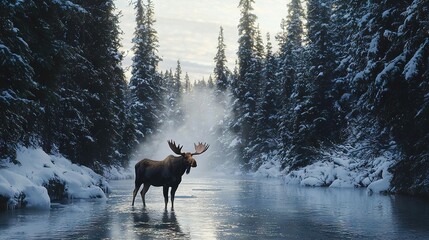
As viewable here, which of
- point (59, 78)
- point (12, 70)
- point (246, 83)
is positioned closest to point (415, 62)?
point (12, 70)

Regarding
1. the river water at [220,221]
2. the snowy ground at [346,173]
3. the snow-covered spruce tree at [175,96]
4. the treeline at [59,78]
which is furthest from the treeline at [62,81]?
the snow-covered spruce tree at [175,96]

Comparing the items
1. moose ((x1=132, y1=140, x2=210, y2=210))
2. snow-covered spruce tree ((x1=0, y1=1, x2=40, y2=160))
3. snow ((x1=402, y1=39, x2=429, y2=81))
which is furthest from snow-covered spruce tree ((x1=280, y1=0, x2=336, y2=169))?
snow-covered spruce tree ((x1=0, y1=1, x2=40, y2=160))

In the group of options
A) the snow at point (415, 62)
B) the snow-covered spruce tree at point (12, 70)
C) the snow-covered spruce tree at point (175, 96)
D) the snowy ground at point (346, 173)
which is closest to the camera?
the snow-covered spruce tree at point (12, 70)

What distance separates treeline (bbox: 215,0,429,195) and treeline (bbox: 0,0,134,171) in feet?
36.2

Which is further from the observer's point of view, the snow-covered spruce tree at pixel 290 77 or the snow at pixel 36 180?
the snow-covered spruce tree at pixel 290 77

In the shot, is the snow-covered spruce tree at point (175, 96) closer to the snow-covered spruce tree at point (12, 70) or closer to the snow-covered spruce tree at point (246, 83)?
the snow-covered spruce tree at point (246, 83)

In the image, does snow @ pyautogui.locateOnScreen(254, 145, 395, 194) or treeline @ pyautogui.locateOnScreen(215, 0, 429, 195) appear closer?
treeline @ pyautogui.locateOnScreen(215, 0, 429, 195)

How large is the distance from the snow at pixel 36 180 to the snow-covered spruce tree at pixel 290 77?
76.1 feet

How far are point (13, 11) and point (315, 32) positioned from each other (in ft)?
106

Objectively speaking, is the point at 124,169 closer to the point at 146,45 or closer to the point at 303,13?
the point at 146,45

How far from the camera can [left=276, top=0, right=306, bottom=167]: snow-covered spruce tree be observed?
4278 cm

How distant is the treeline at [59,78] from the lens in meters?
12.7

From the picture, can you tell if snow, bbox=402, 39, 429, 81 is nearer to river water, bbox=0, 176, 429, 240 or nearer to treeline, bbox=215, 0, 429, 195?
treeline, bbox=215, 0, 429, 195

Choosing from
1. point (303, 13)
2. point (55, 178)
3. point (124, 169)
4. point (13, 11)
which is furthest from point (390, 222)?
point (303, 13)
